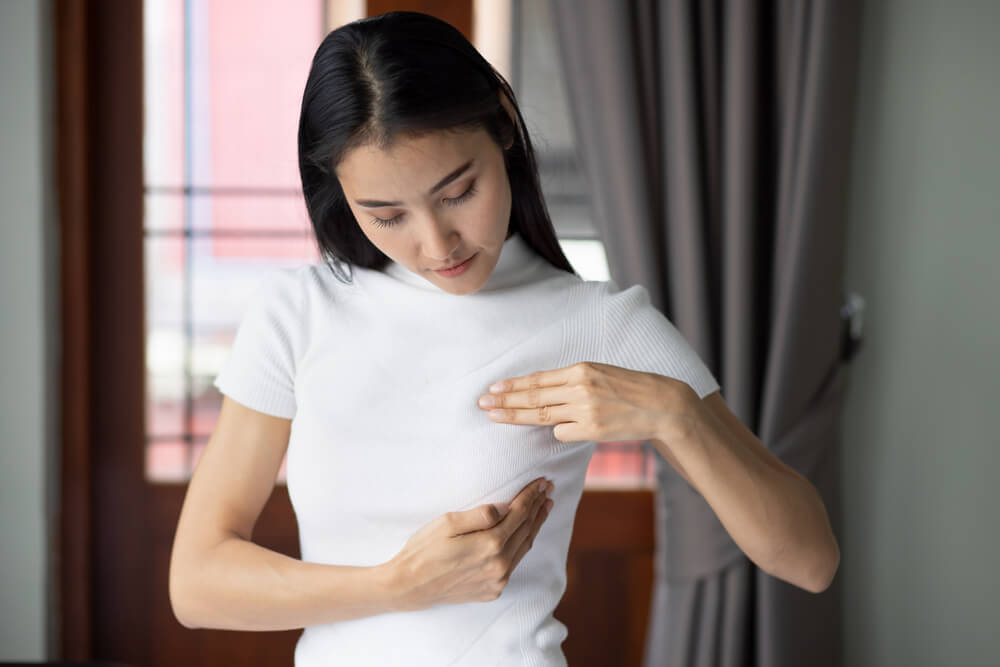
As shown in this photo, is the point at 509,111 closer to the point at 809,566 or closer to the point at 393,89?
the point at 393,89

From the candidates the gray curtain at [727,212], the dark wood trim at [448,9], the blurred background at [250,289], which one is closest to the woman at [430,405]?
the gray curtain at [727,212]

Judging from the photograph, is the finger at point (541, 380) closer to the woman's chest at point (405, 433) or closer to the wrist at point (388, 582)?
the woman's chest at point (405, 433)

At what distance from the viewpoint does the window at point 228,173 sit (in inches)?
78.6

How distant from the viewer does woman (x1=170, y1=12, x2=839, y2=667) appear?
0.84 m

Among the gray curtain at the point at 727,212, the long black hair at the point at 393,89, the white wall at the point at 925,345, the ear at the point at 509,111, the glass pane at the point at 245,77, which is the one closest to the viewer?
the long black hair at the point at 393,89

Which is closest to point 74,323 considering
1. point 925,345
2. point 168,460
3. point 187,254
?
point 187,254

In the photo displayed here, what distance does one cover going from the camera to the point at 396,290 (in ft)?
3.27

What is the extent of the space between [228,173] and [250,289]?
0.31 metres

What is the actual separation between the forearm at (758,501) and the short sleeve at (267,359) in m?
0.45

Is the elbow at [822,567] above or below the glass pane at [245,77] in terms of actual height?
below

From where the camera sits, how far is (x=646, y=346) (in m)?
0.97

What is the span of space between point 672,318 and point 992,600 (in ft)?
3.51

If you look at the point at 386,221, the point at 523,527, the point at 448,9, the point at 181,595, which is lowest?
the point at 181,595

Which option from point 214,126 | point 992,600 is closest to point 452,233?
point 214,126
